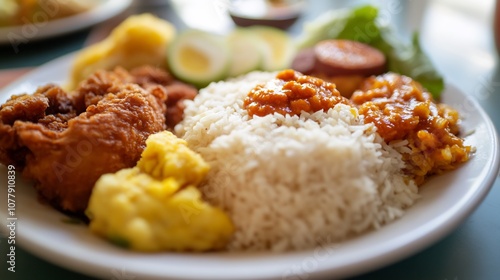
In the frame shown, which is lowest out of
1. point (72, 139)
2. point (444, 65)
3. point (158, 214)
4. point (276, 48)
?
point (444, 65)

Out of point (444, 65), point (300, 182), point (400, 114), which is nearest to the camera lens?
point (300, 182)

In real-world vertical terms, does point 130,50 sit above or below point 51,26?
above

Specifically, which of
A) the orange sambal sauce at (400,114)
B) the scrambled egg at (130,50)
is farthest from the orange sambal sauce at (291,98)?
the scrambled egg at (130,50)

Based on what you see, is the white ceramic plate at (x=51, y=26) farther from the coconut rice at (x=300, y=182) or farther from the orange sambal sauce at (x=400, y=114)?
the coconut rice at (x=300, y=182)

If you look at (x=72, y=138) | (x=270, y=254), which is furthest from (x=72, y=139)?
(x=270, y=254)

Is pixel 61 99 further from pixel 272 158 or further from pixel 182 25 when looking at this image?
pixel 182 25

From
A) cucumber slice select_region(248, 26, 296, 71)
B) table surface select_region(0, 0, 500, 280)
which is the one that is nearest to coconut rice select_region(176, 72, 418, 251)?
table surface select_region(0, 0, 500, 280)

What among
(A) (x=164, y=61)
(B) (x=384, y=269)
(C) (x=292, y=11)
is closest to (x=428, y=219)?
(B) (x=384, y=269)

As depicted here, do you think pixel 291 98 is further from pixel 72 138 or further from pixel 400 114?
pixel 72 138
